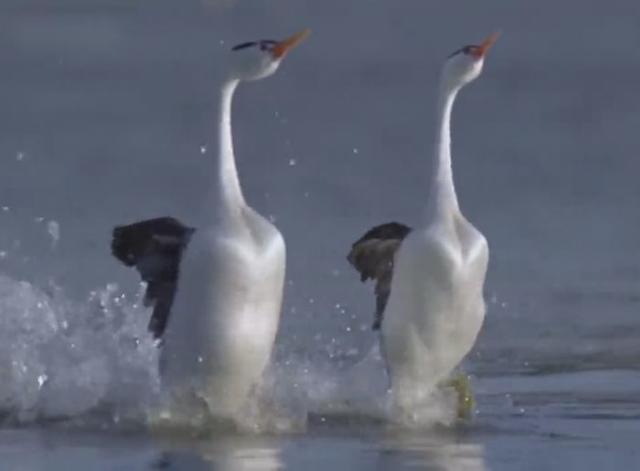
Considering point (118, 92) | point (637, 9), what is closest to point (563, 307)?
point (118, 92)

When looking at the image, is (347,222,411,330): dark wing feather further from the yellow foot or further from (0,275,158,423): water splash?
(0,275,158,423): water splash

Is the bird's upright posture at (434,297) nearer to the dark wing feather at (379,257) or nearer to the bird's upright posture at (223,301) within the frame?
the dark wing feather at (379,257)

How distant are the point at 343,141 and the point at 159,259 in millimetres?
10260

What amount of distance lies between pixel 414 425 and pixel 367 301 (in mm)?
3440

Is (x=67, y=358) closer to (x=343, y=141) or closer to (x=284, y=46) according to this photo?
(x=284, y=46)

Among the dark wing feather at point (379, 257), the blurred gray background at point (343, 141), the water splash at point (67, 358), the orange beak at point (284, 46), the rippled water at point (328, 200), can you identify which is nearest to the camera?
the rippled water at point (328, 200)

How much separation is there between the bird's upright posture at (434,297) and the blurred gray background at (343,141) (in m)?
1.02

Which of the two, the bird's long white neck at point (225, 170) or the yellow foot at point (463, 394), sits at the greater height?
the bird's long white neck at point (225, 170)

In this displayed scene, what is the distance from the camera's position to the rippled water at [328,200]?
42.3 feet

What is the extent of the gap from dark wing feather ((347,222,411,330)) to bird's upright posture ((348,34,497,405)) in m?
0.12

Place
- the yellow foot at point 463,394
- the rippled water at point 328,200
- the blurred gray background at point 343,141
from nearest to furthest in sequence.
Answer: the rippled water at point 328,200 < the yellow foot at point 463,394 < the blurred gray background at point 343,141

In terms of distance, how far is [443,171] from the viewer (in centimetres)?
1381

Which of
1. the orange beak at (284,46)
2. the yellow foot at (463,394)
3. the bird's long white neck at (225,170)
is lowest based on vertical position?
the yellow foot at (463,394)

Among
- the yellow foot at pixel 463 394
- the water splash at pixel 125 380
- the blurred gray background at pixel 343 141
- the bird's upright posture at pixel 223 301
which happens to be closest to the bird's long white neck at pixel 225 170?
the bird's upright posture at pixel 223 301
